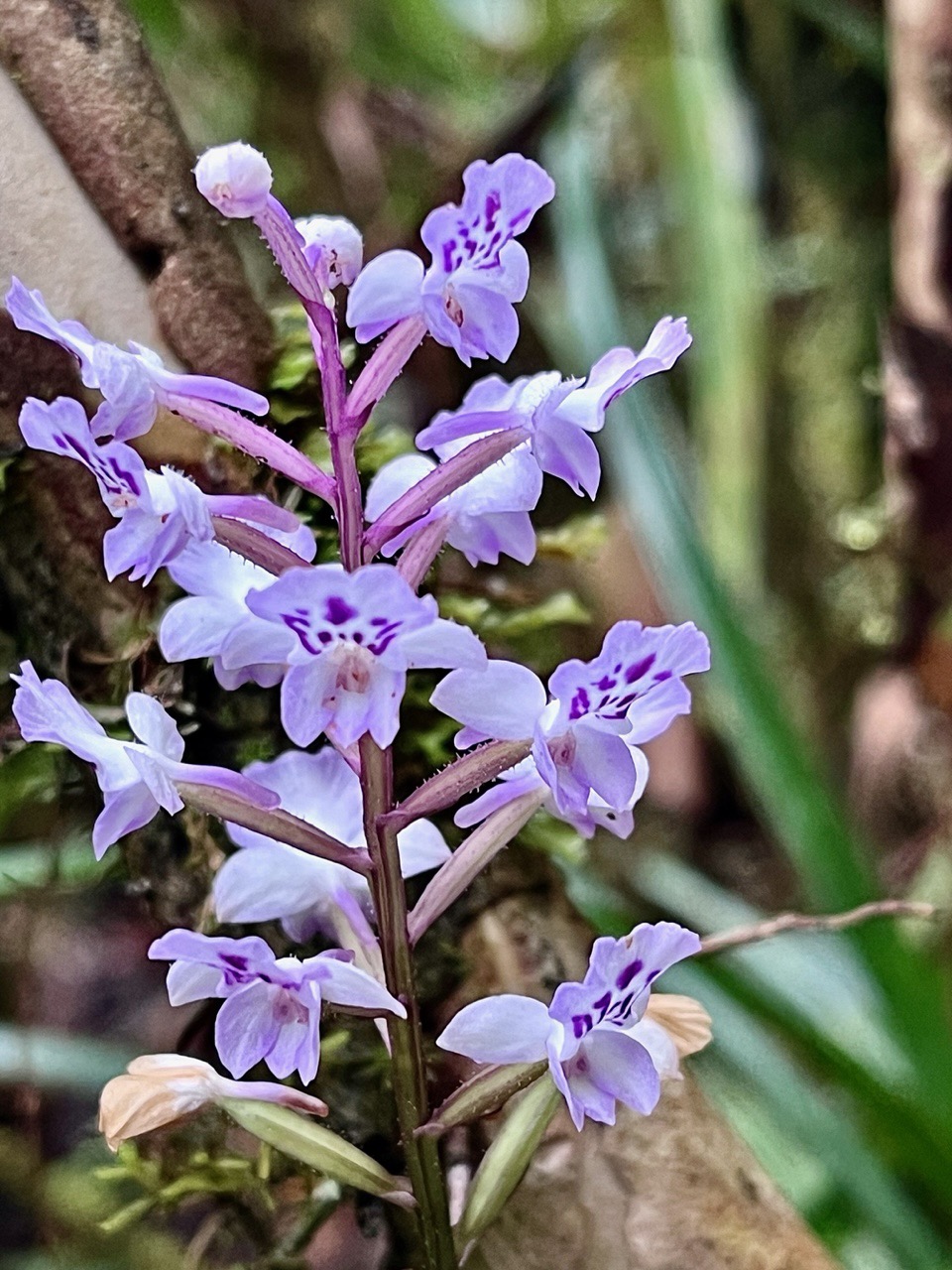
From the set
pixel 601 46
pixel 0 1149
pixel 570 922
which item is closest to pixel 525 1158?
pixel 570 922

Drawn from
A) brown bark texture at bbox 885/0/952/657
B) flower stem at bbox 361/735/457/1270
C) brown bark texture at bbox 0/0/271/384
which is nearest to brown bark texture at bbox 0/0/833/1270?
brown bark texture at bbox 0/0/271/384

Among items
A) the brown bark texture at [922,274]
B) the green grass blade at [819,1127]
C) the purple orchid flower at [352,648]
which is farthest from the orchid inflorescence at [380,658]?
the brown bark texture at [922,274]

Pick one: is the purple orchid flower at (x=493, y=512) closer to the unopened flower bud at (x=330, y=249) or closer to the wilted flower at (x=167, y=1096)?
the unopened flower bud at (x=330, y=249)

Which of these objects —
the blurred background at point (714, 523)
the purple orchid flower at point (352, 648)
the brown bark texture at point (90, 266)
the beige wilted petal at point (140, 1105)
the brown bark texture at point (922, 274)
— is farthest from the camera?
the brown bark texture at point (922, 274)

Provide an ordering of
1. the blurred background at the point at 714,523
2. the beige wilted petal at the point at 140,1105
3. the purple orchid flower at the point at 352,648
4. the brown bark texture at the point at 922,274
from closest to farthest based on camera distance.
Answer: the purple orchid flower at the point at 352,648, the beige wilted petal at the point at 140,1105, the blurred background at the point at 714,523, the brown bark texture at the point at 922,274

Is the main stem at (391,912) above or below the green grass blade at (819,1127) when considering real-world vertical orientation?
above

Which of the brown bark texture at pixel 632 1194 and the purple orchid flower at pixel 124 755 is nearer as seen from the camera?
the purple orchid flower at pixel 124 755

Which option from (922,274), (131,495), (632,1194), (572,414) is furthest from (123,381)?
(922,274)
